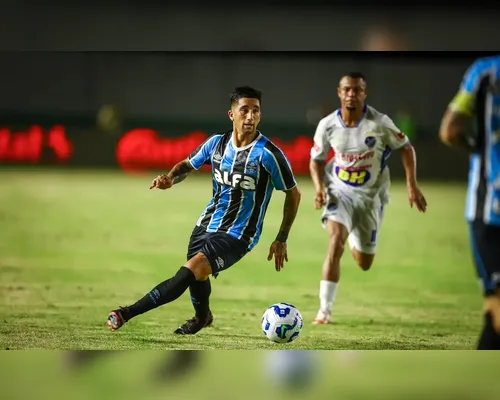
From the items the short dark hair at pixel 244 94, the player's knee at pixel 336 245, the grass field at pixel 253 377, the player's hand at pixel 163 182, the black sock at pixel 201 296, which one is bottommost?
the grass field at pixel 253 377

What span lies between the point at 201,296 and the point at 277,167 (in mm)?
850

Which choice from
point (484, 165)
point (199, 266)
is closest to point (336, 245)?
point (199, 266)

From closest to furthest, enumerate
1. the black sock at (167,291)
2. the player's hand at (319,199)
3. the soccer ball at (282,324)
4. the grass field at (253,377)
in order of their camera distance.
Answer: the grass field at (253,377) < the black sock at (167,291) < the soccer ball at (282,324) < the player's hand at (319,199)

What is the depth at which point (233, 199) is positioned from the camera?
4.23m

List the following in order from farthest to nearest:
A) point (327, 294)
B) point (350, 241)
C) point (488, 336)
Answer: point (350, 241) < point (327, 294) < point (488, 336)

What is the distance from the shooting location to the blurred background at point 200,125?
4.44 meters

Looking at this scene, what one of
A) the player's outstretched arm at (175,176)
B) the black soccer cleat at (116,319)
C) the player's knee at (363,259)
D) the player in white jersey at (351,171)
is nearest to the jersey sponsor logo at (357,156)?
the player in white jersey at (351,171)

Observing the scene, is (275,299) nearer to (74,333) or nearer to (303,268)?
(303,268)

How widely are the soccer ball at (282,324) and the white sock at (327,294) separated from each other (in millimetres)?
324

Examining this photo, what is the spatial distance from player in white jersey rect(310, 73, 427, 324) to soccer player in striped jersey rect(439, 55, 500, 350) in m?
1.61

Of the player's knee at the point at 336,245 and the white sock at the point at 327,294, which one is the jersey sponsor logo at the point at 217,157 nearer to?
the player's knee at the point at 336,245

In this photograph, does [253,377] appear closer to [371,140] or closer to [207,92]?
[371,140]
